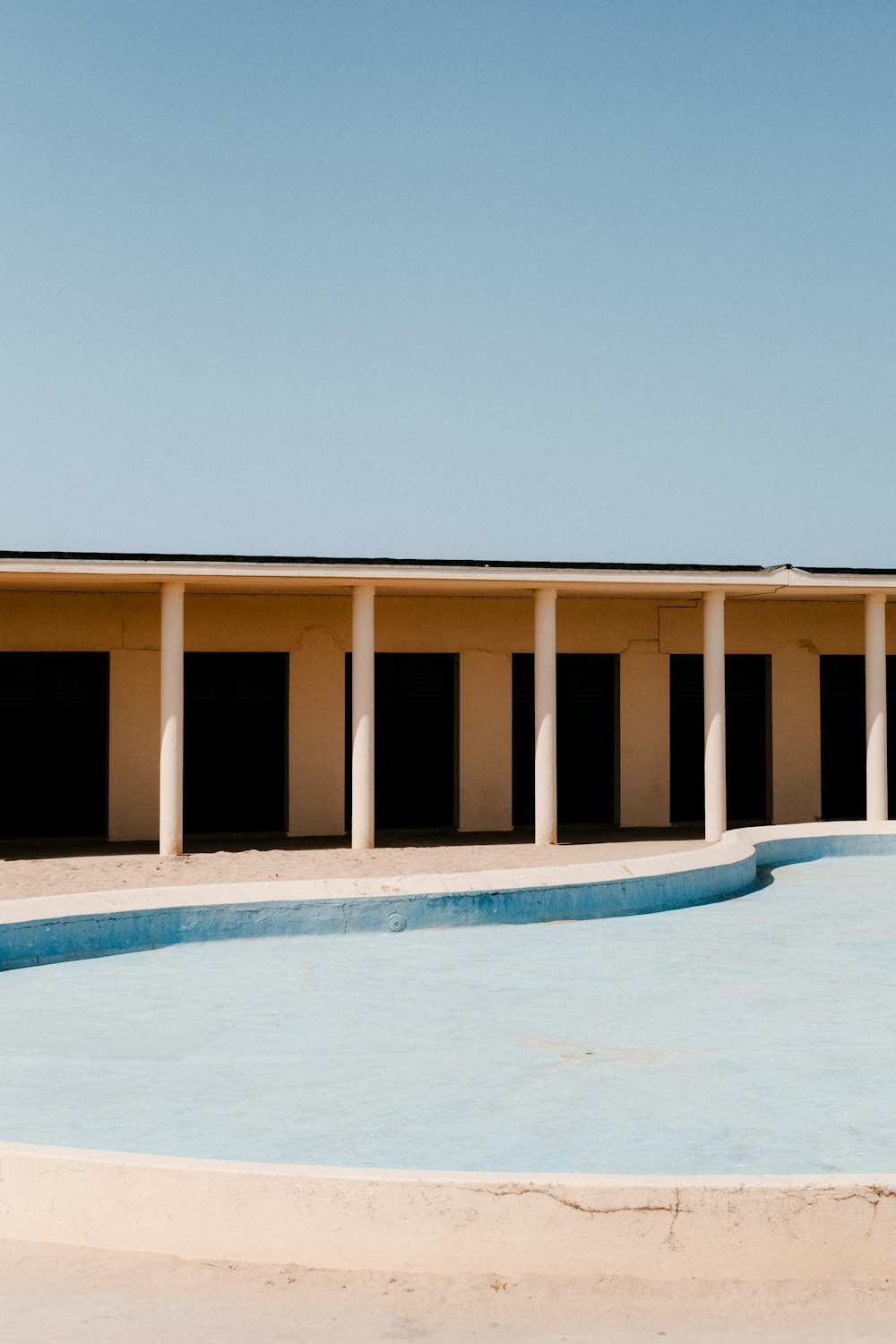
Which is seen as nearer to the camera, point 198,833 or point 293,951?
point 293,951

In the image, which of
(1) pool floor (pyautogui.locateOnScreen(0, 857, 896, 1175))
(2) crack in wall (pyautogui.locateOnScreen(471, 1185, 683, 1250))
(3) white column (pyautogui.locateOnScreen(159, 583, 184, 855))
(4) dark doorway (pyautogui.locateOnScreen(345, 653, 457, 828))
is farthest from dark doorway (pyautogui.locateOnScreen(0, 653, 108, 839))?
(2) crack in wall (pyautogui.locateOnScreen(471, 1185, 683, 1250))

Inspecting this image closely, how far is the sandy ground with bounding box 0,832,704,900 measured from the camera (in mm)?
12875

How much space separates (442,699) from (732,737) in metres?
4.37

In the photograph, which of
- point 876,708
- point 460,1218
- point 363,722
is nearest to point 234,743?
point 363,722

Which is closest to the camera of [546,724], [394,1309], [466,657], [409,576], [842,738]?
[394,1309]

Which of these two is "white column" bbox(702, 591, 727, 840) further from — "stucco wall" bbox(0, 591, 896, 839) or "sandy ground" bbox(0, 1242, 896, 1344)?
"sandy ground" bbox(0, 1242, 896, 1344)

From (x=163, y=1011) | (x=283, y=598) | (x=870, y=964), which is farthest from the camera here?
(x=283, y=598)

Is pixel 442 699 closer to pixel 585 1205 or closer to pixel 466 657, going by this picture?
pixel 466 657

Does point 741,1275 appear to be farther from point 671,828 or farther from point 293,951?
point 671,828

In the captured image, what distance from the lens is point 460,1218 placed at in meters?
4.22

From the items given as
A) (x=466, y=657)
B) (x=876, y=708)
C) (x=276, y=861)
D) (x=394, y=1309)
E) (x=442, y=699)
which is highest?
(x=466, y=657)

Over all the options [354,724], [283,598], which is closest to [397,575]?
[354,724]

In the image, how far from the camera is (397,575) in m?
14.7

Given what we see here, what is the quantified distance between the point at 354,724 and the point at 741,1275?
11.5 m
